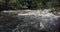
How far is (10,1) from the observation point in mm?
2830

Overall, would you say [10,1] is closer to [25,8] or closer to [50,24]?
[25,8]

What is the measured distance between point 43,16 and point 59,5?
483mm

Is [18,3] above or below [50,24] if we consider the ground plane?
above

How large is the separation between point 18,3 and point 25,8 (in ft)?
0.70

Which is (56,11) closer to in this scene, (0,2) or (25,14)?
(25,14)

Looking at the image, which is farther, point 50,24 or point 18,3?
point 18,3

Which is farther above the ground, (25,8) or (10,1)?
→ (10,1)

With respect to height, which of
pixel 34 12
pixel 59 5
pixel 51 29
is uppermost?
pixel 59 5

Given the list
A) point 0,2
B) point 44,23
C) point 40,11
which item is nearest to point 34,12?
point 40,11

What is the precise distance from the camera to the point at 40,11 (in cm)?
283

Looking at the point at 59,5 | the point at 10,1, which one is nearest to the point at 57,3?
the point at 59,5

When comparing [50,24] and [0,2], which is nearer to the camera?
[50,24]

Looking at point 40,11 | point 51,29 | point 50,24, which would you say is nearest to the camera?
point 51,29

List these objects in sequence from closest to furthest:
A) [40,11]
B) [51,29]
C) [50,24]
→ 1. [51,29]
2. [50,24]
3. [40,11]
